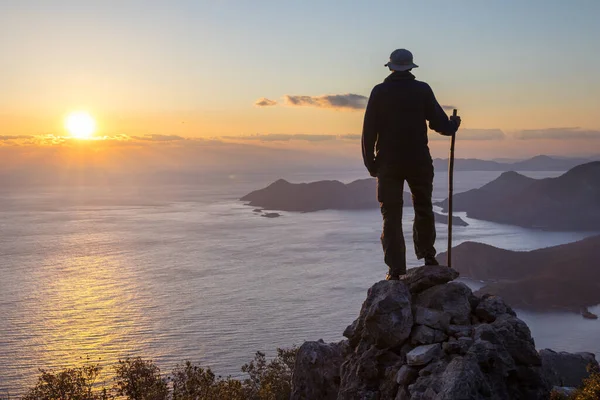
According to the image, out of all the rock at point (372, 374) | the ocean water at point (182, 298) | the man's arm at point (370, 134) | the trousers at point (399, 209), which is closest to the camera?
the rock at point (372, 374)

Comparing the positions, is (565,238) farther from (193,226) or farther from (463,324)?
(463,324)

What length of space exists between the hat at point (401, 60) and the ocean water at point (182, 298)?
184 feet

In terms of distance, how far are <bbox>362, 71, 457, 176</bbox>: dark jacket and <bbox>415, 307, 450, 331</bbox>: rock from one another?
294 centimetres

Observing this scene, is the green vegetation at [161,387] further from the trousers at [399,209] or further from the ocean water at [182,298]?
the ocean water at [182,298]

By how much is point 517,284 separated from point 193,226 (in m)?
113

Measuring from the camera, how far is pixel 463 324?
9.78m

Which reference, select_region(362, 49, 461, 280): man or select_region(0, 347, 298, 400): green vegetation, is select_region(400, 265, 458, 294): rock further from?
select_region(0, 347, 298, 400): green vegetation

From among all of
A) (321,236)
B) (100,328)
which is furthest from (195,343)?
(321,236)

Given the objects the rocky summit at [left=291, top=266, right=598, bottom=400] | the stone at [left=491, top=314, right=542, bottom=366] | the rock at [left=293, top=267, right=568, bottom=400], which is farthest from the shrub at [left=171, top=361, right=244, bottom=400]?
the stone at [left=491, top=314, right=542, bottom=366]

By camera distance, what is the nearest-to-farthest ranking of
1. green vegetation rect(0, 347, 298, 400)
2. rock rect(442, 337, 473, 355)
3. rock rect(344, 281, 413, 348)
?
rock rect(442, 337, 473, 355), rock rect(344, 281, 413, 348), green vegetation rect(0, 347, 298, 400)

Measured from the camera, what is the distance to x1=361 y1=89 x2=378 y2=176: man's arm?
35.3 ft

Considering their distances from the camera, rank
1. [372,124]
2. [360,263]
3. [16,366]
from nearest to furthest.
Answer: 1. [372,124]
2. [16,366]
3. [360,263]

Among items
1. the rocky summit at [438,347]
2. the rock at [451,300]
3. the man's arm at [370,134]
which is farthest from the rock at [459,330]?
the man's arm at [370,134]

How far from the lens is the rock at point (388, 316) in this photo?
32.2 ft
